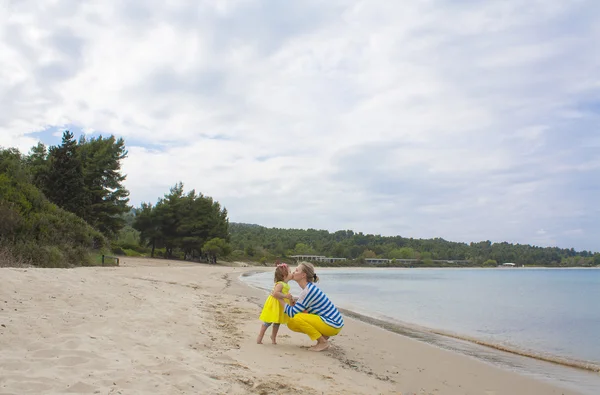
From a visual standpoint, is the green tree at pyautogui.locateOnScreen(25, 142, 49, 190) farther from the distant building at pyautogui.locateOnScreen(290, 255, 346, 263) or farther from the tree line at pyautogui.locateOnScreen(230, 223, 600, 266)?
the tree line at pyautogui.locateOnScreen(230, 223, 600, 266)

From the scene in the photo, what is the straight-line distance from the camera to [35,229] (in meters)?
17.0

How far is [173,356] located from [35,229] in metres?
15.4

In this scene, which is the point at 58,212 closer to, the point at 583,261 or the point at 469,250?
the point at 469,250

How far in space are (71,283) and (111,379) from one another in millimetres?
5224

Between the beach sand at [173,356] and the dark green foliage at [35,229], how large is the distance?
25.2ft

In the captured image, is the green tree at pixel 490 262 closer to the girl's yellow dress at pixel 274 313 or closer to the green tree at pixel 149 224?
the green tree at pixel 149 224

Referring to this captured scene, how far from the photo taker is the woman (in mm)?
6492

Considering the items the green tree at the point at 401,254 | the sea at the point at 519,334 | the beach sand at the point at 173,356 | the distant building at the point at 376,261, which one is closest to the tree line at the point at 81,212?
the beach sand at the point at 173,356

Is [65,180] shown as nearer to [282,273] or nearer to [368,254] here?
[282,273]

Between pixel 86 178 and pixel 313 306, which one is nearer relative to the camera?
pixel 313 306

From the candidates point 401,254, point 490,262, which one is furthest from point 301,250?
point 490,262

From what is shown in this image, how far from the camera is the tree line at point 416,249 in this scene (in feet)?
468

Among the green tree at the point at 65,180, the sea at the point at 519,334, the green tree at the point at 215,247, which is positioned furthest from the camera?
the green tree at the point at 215,247

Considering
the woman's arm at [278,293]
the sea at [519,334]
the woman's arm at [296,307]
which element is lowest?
the sea at [519,334]
